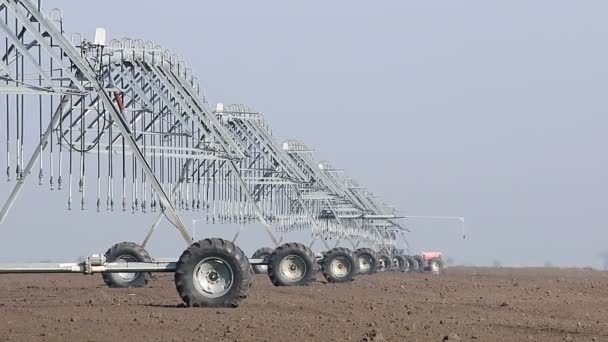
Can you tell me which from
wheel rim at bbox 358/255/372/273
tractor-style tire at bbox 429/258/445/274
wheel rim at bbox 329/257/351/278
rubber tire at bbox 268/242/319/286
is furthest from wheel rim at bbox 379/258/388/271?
rubber tire at bbox 268/242/319/286

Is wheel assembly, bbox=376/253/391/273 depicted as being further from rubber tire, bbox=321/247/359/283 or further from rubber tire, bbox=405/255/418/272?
rubber tire, bbox=321/247/359/283

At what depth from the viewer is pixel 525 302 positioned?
79.7 ft

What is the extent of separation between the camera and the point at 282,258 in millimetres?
30047

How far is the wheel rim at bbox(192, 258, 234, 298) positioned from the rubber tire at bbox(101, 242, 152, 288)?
811 centimetres

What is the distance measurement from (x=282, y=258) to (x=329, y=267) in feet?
22.3

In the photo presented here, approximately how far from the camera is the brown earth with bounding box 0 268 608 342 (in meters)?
15.9

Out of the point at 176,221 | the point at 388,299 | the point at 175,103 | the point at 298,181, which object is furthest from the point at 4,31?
the point at 298,181

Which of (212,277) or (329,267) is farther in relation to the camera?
(329,267)

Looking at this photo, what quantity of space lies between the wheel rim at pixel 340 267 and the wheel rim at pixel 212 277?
15.8m

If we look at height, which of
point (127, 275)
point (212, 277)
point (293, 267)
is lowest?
point (212, 277)

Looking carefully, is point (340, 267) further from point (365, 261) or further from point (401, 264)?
point (401, 264)

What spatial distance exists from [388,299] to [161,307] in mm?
5692

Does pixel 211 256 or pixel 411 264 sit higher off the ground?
pixel 411 264

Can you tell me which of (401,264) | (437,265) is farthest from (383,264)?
(437,265)
